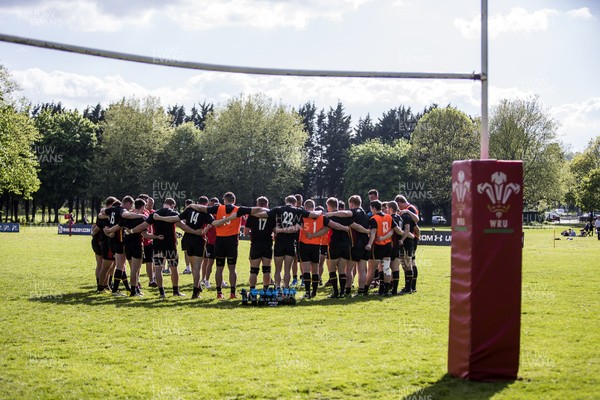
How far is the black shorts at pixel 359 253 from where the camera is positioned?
674 inches

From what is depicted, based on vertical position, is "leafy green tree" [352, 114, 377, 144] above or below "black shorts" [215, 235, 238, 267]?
above

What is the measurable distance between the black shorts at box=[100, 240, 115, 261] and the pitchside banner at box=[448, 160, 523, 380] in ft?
36.5

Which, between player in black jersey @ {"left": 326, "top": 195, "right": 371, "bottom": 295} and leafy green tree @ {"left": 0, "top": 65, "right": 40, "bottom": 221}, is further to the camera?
leafy green tree @ {"left": 0, "top": 65, "right": 40, "bottom": 221}

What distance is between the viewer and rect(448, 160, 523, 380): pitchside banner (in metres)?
8.21

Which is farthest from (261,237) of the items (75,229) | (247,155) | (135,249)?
(247,155)

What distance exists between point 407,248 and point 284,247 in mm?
3519

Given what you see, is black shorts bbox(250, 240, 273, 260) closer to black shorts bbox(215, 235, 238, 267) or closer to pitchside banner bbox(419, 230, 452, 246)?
black shorts bbox(215, 235, 238, 267)

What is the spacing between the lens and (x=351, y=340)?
1078 centimetres

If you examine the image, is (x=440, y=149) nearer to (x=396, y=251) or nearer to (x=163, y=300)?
(x=396, y=251)

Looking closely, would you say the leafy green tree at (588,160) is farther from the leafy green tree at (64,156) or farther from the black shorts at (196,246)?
the black shorts at (196,246)

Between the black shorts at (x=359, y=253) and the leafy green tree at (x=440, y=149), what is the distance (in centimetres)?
5793

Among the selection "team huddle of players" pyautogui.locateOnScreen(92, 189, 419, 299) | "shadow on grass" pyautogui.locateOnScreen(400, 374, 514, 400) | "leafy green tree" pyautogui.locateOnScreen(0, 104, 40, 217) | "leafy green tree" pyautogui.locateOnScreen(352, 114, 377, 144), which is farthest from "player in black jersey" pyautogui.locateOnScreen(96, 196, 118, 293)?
"leafy green tree" pyautogui.locateOnScreen(352, 114, 377, 144)

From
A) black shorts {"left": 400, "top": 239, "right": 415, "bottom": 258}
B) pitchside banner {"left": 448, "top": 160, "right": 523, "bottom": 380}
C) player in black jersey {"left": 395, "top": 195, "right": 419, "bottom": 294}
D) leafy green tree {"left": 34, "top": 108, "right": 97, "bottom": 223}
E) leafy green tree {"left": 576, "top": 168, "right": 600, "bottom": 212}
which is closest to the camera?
pitchside banner {"left": 448, "top": 160, "right": 523, "bottom": 380}

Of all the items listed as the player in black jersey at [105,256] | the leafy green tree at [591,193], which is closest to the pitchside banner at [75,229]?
the player in black jersey at [105,256]
